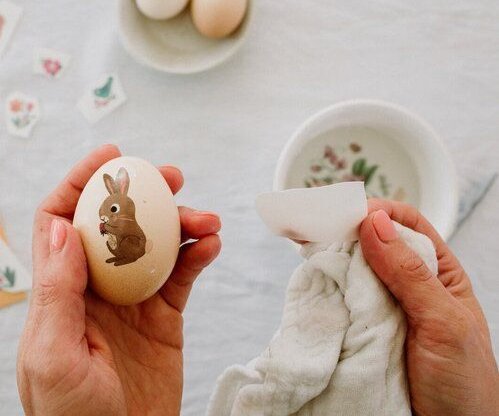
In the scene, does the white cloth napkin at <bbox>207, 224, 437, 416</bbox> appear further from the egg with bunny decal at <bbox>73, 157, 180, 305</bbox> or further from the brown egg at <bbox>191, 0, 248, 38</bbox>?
the brown egg at <bbox>191, 0, 248, 38</bbox>

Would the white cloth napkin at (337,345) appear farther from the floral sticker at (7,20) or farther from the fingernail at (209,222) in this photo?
the floral sticker at (7,20)

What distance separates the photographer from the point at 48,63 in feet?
2.68

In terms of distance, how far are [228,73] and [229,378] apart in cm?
43

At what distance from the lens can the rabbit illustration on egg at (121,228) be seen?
20.5 inches

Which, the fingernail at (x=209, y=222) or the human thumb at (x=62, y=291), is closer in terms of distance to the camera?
the human thumb at (x=62, y=291)

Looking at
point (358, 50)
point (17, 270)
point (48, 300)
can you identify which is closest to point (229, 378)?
point (48, 300)

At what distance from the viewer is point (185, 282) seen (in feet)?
2.16

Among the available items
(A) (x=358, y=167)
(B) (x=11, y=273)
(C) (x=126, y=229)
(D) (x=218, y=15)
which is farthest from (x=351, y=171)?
(B) (x=11, y=273)

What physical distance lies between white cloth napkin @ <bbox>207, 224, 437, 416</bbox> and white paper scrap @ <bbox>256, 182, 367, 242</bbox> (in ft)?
0.08

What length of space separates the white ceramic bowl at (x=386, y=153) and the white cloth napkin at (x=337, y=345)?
0.58 ft

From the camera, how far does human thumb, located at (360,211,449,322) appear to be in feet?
1.71

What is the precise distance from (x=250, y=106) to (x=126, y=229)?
350mm

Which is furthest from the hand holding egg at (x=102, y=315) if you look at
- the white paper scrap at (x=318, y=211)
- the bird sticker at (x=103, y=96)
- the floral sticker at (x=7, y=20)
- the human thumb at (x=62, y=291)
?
the floral sticker at (x=7, y=20)

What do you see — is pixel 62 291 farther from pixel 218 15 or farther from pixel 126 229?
pixel 218 15
